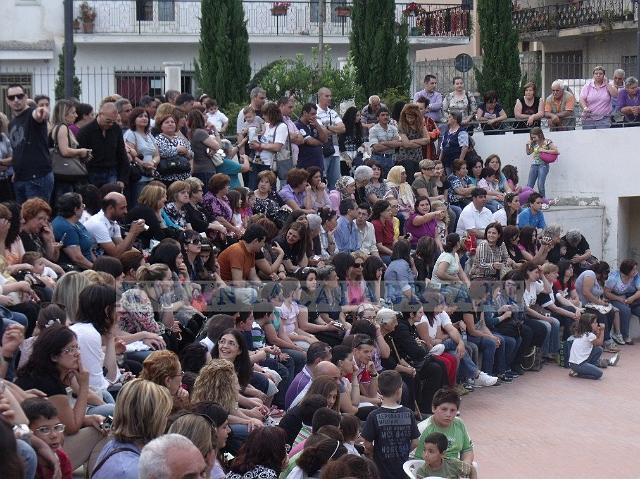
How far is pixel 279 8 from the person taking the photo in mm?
34562

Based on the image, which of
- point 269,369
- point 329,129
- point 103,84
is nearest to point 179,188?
point 269,369

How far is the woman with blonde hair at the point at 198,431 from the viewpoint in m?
6.88

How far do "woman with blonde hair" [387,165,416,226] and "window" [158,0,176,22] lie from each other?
60.1 ft

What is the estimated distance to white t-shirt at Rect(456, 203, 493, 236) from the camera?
58.1ft

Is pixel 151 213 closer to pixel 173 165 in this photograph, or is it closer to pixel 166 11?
pixel 173 165

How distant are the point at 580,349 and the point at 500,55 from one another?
12.5 m

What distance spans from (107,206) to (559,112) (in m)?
11.3

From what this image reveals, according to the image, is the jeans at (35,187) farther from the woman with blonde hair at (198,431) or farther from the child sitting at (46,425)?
the woman with blonde hair at (198,431)

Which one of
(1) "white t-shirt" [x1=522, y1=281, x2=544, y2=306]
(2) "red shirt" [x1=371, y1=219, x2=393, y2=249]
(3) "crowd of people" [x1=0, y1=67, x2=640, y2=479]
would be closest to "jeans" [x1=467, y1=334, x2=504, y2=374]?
(3) "crowd of people" [x1=0, y1=67, x2=640, y2=479]

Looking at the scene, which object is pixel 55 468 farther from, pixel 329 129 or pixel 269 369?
pixel 329 129

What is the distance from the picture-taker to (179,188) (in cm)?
1334

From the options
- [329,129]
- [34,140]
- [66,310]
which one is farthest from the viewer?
[329,129]

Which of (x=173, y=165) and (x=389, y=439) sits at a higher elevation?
(x=173, y=165)

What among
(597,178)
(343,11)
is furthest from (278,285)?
(343,11)
